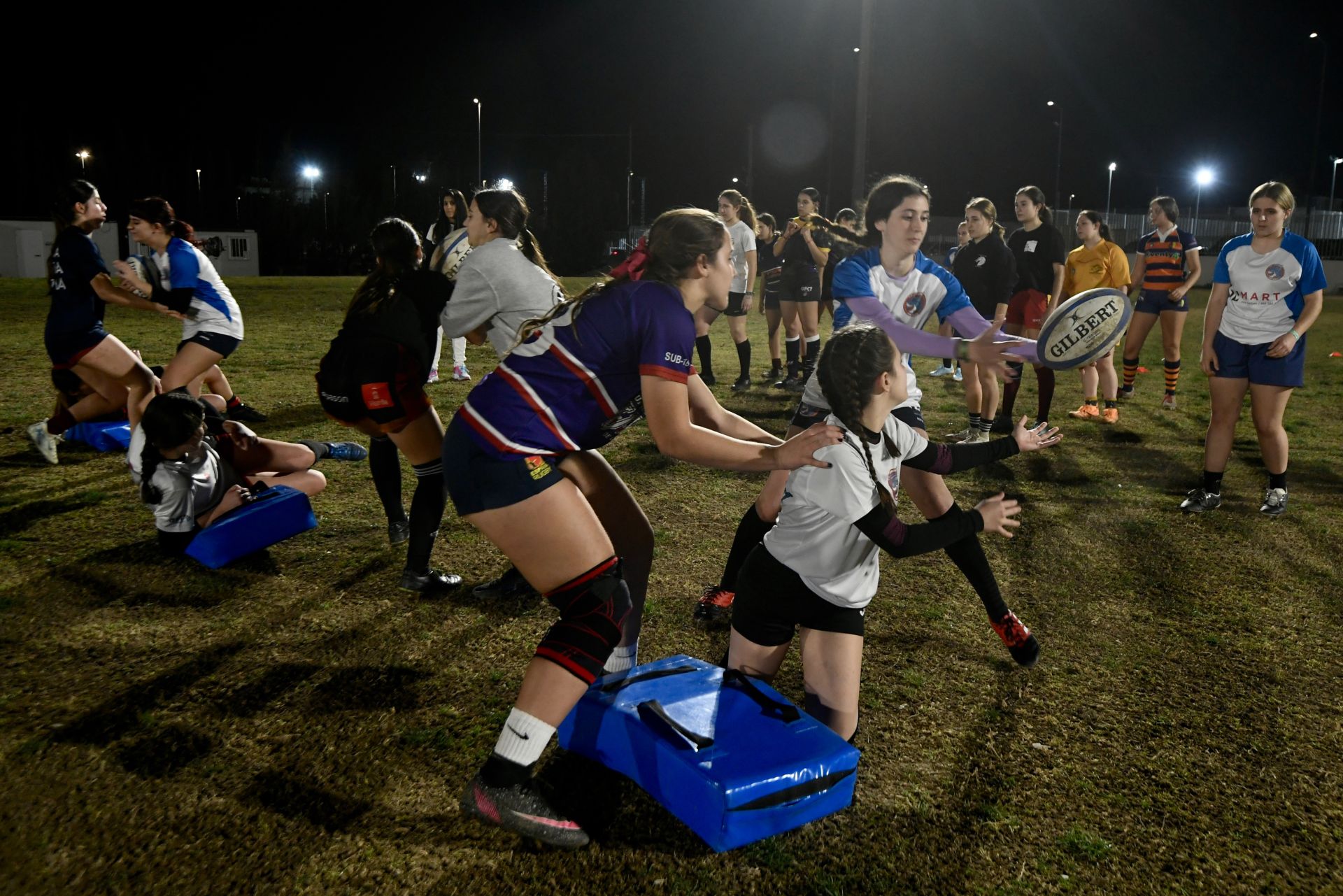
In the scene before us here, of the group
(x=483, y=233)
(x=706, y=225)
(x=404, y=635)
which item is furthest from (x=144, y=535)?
(x=706, y=225)

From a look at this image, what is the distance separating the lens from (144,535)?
539 centimetres

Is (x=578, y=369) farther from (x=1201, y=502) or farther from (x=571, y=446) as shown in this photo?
(x=1201, y=502)

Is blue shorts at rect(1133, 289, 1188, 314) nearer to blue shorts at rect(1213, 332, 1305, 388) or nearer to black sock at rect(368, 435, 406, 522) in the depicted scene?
blue shorts at rect(1213, 332, 1305, 388)

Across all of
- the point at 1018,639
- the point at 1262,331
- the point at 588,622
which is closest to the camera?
the point at 588,622

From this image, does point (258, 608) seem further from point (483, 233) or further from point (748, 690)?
point (748, 690)

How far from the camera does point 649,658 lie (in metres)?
3.92

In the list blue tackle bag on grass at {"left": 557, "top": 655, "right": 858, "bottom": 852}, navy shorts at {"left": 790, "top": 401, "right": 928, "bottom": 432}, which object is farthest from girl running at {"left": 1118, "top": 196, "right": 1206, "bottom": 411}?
blue tackle bag on grass at {"left": 557, "top": 655, "right": 858, "bottom": 852}

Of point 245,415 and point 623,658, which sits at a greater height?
point 245,415

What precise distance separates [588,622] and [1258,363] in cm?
531

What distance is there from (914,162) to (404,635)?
232ft

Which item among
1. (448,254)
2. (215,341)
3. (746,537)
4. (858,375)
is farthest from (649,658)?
(215,341)

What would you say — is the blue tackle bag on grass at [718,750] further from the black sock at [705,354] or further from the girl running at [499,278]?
the black sock at [705,354]

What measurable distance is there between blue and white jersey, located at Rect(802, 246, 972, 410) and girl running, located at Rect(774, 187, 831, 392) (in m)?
6.03

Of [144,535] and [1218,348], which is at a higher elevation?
[1218,348]
